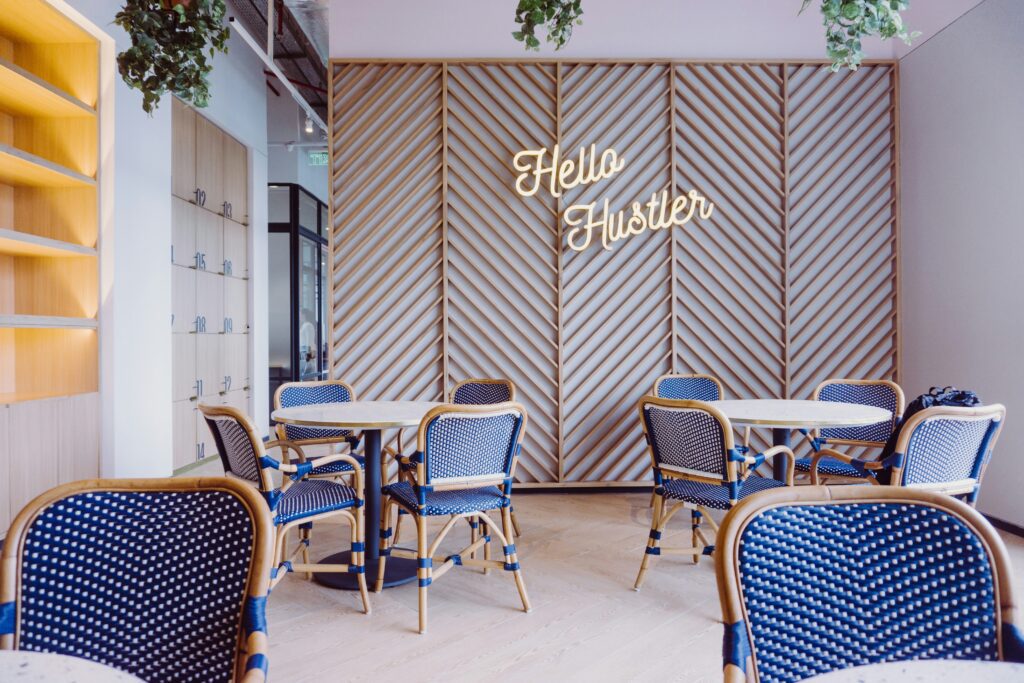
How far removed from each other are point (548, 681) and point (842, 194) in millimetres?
4116

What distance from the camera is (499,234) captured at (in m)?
4.52

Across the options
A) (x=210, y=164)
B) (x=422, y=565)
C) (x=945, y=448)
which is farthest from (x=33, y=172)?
(x=945, y=448)

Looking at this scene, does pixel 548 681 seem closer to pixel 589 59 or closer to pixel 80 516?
pixel 80 516

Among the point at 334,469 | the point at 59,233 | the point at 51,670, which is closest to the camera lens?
the point at 51,670

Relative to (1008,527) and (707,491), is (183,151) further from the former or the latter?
(1008,527)

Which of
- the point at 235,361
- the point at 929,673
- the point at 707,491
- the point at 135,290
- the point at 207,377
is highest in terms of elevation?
the point at 135,290

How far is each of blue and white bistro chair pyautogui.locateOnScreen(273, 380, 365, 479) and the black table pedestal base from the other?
0.52 m

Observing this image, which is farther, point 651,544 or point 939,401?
point 651,544

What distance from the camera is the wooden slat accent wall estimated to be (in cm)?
453

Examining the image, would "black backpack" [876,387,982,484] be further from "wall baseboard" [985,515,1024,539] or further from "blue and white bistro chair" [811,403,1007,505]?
"wall baseboard" [985,515,1024,539]

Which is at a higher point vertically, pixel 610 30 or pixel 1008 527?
pixel 610 30

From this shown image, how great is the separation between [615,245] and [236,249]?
148 inches

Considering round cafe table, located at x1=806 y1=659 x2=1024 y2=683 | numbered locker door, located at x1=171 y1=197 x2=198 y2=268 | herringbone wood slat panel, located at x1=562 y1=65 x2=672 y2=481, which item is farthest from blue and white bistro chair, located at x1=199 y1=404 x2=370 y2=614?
numbered locker door, located at x1=171 y1=197 x2=198 y2=268

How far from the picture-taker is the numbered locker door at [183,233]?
486 cm
